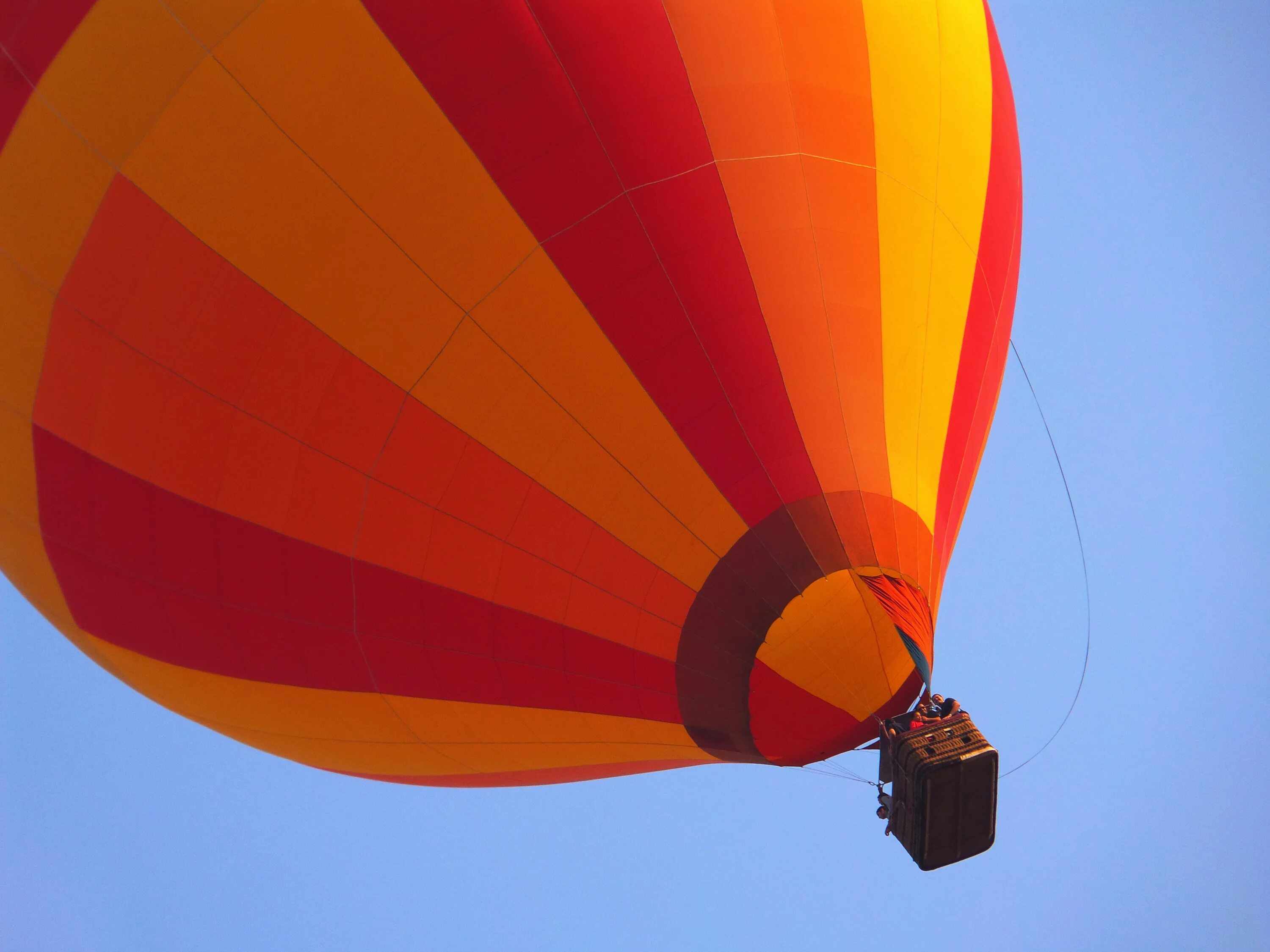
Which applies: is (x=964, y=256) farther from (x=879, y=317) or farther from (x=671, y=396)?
(x=671, y=396)

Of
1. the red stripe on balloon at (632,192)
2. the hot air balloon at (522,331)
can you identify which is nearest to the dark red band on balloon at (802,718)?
the hot air balloon at (522,331)

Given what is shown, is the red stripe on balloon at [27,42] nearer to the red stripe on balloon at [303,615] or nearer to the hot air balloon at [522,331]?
the hot air balloon at [522,331]

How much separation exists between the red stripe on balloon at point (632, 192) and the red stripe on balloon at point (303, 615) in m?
1.56

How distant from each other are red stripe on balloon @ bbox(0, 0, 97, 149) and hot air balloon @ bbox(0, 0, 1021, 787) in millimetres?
27

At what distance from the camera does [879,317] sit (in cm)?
595

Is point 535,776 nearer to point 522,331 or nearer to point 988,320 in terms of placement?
point 522,331

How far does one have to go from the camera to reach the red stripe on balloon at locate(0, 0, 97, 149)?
19.9ft

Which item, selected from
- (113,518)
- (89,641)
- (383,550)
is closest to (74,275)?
(113,518)

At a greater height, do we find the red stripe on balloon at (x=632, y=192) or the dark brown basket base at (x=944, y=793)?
the red stripe on balloon at (x=632, y=192)

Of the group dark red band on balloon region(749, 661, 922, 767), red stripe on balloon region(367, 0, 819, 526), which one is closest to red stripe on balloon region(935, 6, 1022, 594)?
dark red band on balloon region(749, 661, 922, 767)

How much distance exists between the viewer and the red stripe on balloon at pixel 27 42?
6.06 m

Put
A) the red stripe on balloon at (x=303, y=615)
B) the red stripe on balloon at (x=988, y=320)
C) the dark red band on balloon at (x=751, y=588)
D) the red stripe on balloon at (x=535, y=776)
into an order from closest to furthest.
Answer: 1. the dark red band on balloon at (x=751, y=588)
2. the red stripe on balloon at (x=303, y=615)
3. the red stripe on balloon at (x=988, y=320)
4. the red stripe on balloon at (x=535, y=776)

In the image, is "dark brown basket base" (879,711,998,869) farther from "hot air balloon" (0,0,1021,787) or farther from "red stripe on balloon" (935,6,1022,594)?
"red stripe on balloon" (935,6,1022,594)

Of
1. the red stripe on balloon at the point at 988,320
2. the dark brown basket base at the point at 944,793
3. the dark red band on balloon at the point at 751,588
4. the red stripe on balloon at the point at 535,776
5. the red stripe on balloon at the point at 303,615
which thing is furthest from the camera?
the red stripe on balloon at the point at 535,776
